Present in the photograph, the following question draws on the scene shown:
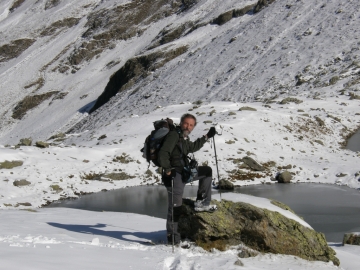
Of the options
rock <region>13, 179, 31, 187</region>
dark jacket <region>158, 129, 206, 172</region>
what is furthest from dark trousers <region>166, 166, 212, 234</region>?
rock <region>13, 179, 31, 187</region>

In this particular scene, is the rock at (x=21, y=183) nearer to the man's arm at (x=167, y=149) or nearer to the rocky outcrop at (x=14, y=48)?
the man's arm at (x=167, y=149)

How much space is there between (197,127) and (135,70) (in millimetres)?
36435

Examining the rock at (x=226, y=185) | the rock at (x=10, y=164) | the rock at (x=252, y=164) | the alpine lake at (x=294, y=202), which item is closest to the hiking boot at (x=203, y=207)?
the alpine lake at (x=294, y=202)

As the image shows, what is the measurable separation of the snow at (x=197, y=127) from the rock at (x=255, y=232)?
0.20 m

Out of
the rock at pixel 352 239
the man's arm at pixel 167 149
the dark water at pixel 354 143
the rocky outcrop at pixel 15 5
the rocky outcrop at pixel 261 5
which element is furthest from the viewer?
the rocky outcrop at pixel 15 5

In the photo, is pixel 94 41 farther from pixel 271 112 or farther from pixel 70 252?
pixel 70 252

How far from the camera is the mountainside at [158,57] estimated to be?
37.2m

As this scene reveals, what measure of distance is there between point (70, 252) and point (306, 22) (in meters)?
42.6

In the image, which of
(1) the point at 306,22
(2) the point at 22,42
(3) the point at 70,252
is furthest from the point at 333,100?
(2) the point at 22,42

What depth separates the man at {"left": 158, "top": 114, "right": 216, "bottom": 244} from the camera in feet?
21.4

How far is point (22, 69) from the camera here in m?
77.8

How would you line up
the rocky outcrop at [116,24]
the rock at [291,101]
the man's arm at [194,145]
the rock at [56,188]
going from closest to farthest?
the man's arm at [194,145]
the rock at [56,188]
the rock at [291,101]
the rocky outcrop at [116,24]

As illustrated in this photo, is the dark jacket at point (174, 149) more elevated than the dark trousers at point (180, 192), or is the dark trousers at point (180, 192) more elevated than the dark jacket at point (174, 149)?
the dark jacket at point (174, 149)

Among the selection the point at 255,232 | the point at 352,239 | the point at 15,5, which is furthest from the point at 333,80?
the point at 15,5
